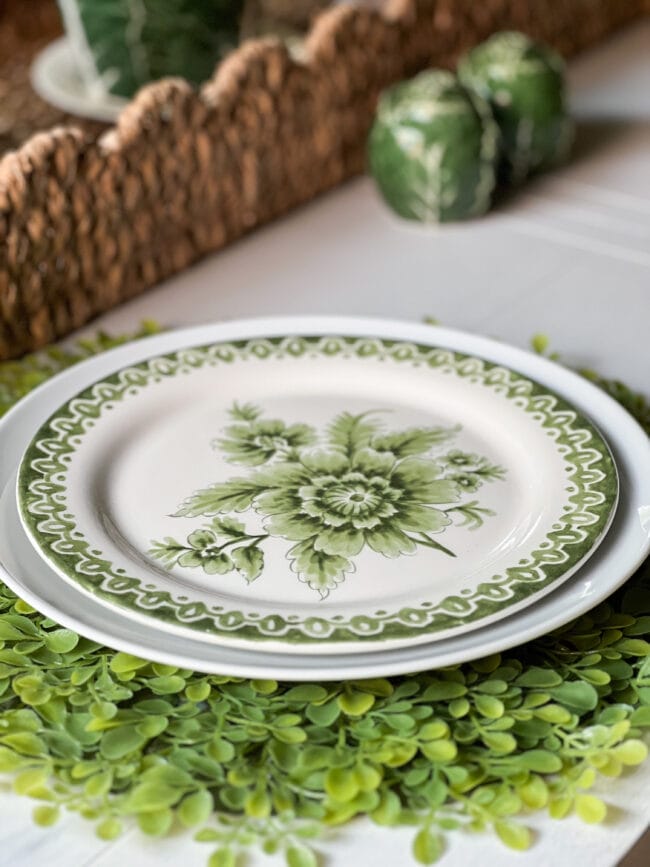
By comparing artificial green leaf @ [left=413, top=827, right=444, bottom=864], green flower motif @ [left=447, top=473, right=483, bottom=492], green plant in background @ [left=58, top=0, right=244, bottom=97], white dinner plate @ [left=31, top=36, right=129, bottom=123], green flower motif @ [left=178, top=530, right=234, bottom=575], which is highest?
green plant in background @ [left=58, top=0, right=244, bottom=97]

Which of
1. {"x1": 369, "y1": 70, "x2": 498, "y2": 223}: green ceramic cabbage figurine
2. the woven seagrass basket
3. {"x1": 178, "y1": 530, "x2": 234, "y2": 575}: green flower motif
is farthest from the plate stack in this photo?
{"x1": 369, "y1": 70, "x2": 498, "y2": 223}: green ceramic cabbage figurine

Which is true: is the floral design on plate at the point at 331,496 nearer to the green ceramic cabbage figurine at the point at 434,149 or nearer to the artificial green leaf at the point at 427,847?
the artificial green leaf at the point at 427,847

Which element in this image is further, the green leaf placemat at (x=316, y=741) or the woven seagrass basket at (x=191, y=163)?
the woven seagrass basket at (x=191, y=163)

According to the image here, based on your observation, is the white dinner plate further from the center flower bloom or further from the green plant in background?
the center flower bloom

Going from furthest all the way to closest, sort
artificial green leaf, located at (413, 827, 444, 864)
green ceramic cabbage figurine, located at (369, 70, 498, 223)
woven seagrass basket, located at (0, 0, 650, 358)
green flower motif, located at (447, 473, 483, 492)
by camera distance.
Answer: green ceramic cabbage figurine, located at (369, 70, 498, 223), woven seagrass basket, located at (0, 0, 650, 358), green flower motif, located at (447, 473, 483, 492), artificial green leaf, located at (413, 827, 444, 864)

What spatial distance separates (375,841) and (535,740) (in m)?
0.07

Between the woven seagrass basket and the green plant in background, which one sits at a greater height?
the green plant in background

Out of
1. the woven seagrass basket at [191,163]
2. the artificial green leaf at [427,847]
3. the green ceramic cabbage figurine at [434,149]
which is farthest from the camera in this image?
the green ceramic cabbage figurine at [434,149]

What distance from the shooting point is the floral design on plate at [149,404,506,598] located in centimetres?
45

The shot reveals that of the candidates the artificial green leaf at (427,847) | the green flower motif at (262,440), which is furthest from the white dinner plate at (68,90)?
the artificial green leaf at (427,847)

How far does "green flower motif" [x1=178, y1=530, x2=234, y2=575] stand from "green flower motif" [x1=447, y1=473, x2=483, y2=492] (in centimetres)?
10

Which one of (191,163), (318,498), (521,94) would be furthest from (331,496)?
(521,94)

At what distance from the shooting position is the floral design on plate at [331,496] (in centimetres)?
45

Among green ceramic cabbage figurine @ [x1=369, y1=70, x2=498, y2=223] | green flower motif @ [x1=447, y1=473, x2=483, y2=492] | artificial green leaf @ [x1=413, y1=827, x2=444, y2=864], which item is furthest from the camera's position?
green ceramic cabbage figurine @ [x1=369, y1=70, x2=498, y2=223]
